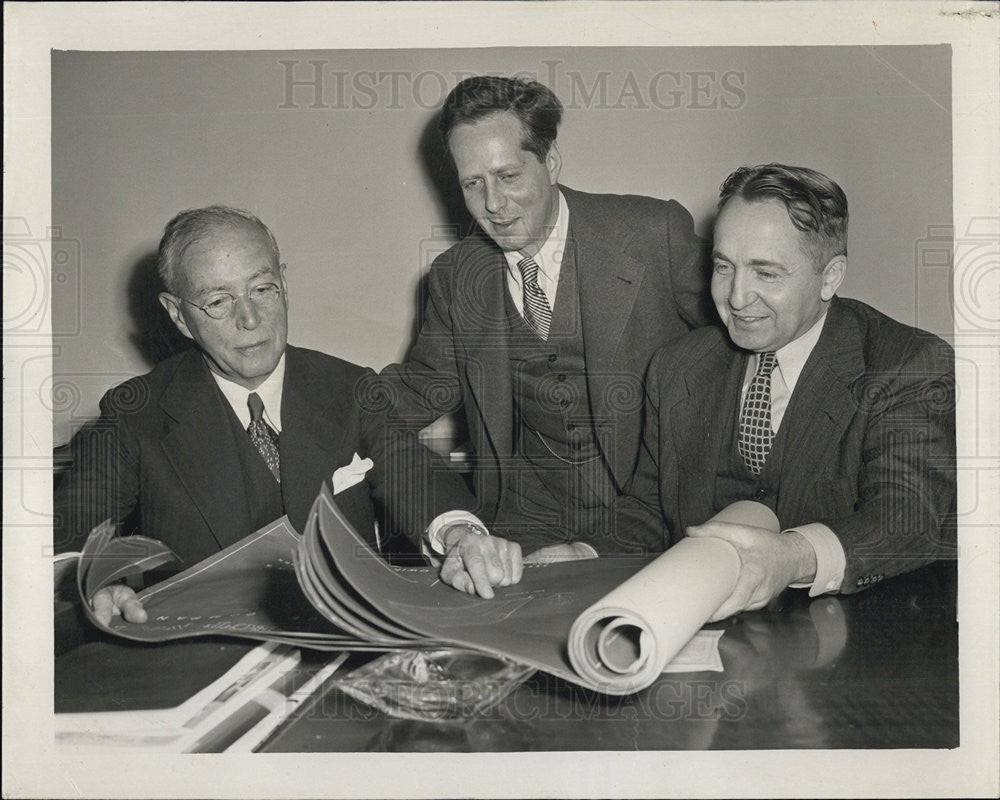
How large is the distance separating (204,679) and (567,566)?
668 millimetres

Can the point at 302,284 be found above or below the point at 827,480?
above

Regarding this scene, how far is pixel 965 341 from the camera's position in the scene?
→ 181 centimetres

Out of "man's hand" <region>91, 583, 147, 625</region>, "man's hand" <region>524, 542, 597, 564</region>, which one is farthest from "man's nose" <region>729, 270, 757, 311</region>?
"man's hand" <region>91, 583, 147, 625</region>

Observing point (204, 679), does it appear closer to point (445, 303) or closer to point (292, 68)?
point (445, 303)

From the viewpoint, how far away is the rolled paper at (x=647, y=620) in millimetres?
1242

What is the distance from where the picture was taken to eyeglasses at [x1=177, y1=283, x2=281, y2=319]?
195 cm

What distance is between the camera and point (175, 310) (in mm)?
1992

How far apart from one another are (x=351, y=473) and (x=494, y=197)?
2.13 ft

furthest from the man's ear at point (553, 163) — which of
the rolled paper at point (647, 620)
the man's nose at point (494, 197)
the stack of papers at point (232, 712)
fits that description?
the stack of papers at point (232, 712)

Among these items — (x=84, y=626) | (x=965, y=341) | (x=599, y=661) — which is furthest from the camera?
(x=965, y=341)

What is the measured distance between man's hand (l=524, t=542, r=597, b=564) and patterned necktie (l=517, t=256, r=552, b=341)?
17.0 inches

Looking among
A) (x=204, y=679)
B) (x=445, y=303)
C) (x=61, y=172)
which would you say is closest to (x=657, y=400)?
(x=445, y=303)

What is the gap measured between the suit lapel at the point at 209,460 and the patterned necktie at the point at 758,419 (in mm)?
1011

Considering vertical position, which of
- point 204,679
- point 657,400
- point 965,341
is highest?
point 965,341
